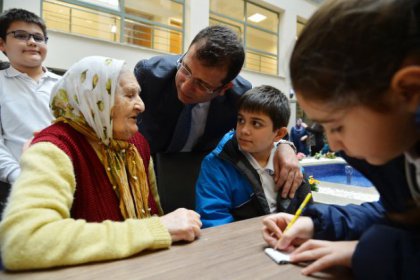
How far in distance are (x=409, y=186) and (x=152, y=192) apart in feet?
3.45

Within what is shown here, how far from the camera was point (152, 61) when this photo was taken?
192cm

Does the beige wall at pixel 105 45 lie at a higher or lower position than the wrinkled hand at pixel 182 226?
higher

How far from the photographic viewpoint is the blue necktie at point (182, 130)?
1.87 metres

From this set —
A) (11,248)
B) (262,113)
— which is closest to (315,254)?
(11,248)

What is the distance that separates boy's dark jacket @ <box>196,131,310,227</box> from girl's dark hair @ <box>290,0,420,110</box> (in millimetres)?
951

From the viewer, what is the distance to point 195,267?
0.76 meters

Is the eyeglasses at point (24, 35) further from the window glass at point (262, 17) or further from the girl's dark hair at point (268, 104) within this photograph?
the window glass at point (262, 17)

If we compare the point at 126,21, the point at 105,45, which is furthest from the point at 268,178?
the point at 126,21

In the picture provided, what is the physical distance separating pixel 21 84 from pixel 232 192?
1.71m

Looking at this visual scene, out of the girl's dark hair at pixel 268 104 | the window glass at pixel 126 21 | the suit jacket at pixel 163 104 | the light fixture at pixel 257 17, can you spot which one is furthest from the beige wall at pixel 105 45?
the girl's dark hair at pixel 268 104

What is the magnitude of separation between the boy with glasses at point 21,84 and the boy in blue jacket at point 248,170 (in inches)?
52.4

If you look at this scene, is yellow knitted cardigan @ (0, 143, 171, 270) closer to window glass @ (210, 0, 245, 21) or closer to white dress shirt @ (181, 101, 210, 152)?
white dress shirt @ (181, 101, 210, 152)

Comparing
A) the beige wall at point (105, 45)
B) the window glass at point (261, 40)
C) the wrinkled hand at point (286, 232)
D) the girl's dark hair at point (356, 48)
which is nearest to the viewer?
the girl's dark hair at point (356, 48)

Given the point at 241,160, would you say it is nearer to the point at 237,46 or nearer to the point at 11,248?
the point at 237,46
